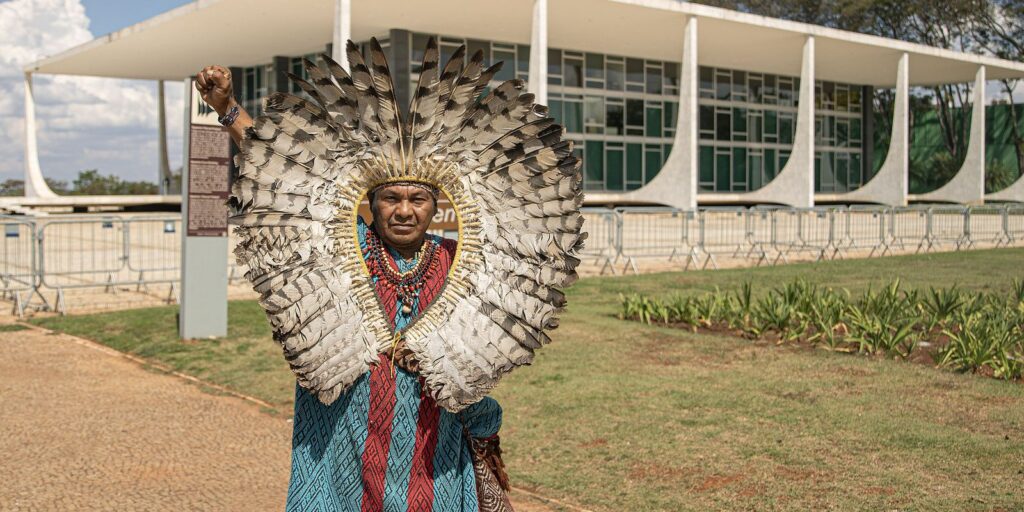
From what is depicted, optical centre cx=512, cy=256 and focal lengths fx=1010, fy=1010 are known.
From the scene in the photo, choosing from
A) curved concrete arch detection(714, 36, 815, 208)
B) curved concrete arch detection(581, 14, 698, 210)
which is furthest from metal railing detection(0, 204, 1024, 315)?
curved concrete arch detection(714, 36, 815, 208)

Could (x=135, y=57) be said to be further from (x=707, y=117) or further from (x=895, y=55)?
(x=895, y=55)

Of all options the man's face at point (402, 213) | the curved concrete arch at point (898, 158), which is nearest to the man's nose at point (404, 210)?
the man's face at point (402, 213)

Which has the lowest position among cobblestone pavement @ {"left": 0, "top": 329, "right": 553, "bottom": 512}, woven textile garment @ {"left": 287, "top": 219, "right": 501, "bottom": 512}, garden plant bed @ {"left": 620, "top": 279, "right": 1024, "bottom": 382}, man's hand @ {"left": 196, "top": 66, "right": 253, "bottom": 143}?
cobblestone pavement @ {"left": 0, "top": 329, "right": 553, "bottom": 512}

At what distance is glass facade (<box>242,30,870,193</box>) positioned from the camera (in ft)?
117

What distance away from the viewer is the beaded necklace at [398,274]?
10.2 ft

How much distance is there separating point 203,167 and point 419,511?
27.3 feet

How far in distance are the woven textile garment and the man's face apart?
10 cm

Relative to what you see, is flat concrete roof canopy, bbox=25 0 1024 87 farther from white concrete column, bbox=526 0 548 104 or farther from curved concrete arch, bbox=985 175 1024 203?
curved concrete arch, bbox=985 175 1024 203

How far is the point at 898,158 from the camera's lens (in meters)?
39.2

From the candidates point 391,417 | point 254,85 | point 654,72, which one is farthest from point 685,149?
point 391,417

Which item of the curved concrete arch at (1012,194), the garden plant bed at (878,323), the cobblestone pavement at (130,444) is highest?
the curved concrete arch at (1012,194)

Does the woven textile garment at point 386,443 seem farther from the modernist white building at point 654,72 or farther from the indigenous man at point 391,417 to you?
the modernist white building at point 654,72

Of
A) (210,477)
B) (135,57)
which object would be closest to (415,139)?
(210,477)

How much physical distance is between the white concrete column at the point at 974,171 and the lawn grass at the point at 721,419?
35.7 meters
